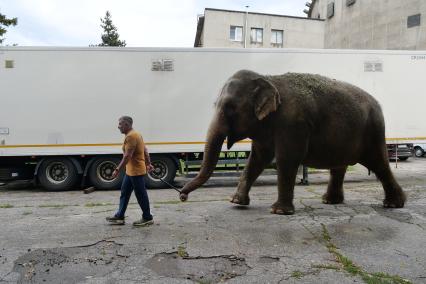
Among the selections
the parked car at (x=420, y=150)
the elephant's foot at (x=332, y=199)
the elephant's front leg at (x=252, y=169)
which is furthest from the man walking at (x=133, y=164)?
the parked car at (x=420, y=150)

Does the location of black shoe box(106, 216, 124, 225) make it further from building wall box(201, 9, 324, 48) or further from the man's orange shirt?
building wall box(201, 9, 324, 48)

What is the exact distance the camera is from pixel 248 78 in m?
6.38

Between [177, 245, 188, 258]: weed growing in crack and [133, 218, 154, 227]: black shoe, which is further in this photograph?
[133, 218, 154, 227]: black shoe

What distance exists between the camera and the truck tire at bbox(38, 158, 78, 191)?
10.6 meters

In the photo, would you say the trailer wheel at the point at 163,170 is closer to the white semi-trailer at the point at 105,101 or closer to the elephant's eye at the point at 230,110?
the white semi-trailer at the point at 105,101

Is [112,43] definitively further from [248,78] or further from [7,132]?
[248,78]

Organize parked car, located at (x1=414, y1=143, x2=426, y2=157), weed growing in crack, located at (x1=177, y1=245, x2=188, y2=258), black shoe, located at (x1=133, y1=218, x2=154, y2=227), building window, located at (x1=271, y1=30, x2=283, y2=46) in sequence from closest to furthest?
weed growing in crack, located at (x1=177, y1=245, x2=188, y2=258)
black shoe, located at (x1=133, y1=218, x2=154, y2=227)
parked car, located at (x1=414, y1=143, x2=426, y2=157)
building window, located at (x1=271, y1=30, x2=283, y2=46)

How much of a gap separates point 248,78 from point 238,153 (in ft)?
17.2

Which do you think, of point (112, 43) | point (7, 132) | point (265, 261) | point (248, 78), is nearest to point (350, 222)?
point (265, 261)

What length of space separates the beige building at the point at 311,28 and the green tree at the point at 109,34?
1001 inches

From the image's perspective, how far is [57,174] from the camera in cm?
1079

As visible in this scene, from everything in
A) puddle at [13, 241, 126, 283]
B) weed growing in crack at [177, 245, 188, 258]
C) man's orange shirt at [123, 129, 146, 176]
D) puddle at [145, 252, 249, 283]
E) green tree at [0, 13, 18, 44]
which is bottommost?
puddle at [13, 241, 126, 283]

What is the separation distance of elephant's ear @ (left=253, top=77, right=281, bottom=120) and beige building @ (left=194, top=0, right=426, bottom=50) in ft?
92.7

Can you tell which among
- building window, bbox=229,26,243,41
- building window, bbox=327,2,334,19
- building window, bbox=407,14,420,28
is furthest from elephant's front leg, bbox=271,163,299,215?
building window, bbox=327,2,334,19
